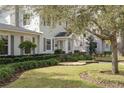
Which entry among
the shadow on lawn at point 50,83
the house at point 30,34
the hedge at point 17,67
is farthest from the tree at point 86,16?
the house at point 30,34

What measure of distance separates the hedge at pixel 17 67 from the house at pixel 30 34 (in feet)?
8.60

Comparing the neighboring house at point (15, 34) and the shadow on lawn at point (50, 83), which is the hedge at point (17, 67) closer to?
the shadow on lawn at point (50, 83)

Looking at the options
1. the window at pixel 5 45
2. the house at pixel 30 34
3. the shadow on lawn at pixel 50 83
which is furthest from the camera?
the house at pixel 30 34

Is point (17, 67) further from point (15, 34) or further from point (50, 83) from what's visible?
point (15, 34)

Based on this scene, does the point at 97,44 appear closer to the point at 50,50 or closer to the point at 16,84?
the point at 50,50

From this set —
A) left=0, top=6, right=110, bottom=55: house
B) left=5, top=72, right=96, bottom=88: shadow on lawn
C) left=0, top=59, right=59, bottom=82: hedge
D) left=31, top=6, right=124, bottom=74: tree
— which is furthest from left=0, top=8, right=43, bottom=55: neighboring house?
left=5, top=72, right=96, bottom=88: shadow on lawn

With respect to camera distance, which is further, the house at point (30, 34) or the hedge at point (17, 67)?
the house at point (30, 34)

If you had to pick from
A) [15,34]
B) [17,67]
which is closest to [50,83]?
[17,67]

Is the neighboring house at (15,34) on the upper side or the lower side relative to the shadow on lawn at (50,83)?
upper

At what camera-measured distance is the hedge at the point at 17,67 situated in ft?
45.8

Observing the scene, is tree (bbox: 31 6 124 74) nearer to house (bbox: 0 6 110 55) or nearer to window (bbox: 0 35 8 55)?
house (bbox: 0 6 110 55)

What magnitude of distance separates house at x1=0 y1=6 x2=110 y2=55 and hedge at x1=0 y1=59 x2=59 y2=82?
2.62 metres

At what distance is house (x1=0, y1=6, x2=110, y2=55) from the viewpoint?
25750 millimetres

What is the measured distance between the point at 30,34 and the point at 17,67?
11370 millimetres
